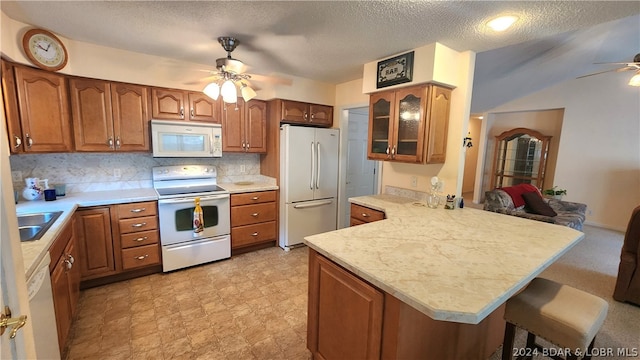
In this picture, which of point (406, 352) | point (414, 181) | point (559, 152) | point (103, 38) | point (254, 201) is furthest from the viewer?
point (559, 152)

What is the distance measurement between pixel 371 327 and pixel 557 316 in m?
1.00

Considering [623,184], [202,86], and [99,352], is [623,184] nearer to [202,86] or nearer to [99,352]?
[202,86]

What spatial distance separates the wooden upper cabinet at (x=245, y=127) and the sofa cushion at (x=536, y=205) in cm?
417

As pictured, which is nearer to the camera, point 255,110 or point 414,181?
point 414,181

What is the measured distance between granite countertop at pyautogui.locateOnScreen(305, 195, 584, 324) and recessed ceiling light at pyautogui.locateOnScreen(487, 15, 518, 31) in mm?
1473

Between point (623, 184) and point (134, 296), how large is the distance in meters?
7.69

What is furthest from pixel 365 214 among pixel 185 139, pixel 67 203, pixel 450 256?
pixel 67 203

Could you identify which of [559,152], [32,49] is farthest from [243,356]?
[559,152]

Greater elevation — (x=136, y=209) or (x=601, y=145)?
(x=601, y=145)

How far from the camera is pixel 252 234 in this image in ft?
12.0

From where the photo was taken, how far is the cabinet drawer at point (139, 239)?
285 centimetres

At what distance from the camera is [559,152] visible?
5668mm

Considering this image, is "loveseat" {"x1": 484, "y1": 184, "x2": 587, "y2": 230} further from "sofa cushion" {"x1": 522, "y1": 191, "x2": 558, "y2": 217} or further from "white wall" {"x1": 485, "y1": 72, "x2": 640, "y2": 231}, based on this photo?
"white wall" {"x1": 485, "y1": 72, "x2": 640, "y2": 231}

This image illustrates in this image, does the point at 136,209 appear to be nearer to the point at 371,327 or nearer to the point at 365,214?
the point at 365,214
